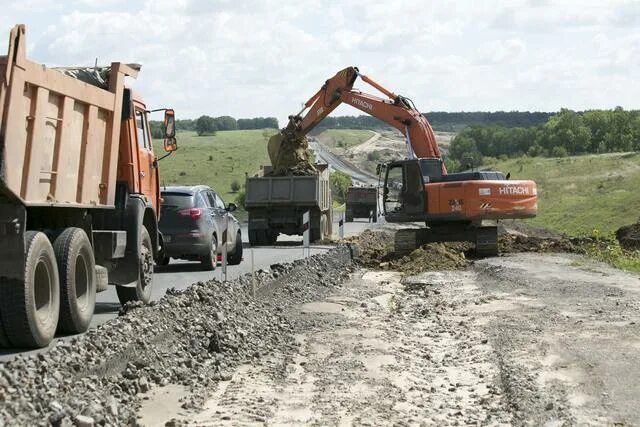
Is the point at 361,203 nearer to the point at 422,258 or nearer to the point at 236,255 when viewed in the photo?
the point at 422,258

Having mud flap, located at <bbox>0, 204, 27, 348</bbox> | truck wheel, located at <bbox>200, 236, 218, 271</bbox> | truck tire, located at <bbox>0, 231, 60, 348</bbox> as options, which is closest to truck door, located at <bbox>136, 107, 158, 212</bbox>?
truck tire, located at <bbox>0, 231, 60, 348</bbox>

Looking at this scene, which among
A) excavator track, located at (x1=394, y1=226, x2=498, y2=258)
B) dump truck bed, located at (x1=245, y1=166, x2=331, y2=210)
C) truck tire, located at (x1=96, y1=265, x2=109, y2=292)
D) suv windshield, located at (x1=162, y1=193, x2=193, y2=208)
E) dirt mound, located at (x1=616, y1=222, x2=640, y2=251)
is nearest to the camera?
truck tire, located at (x1=96, y1=265, x2=109, y2=292)

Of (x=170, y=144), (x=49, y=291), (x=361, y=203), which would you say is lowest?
(x=49, y=291)

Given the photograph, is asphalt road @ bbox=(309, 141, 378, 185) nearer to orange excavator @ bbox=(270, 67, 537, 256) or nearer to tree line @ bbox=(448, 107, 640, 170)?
tree line @ bbox=(448, 107, 640, 170)

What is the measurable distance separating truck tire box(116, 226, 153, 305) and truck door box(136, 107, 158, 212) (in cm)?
70

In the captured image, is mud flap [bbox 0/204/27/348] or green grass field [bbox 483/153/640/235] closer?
mud flap [bbox 0/204/27/348]

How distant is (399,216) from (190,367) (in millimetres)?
18124

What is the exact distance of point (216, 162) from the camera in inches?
4998

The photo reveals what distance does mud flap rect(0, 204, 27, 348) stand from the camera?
35.1 ft

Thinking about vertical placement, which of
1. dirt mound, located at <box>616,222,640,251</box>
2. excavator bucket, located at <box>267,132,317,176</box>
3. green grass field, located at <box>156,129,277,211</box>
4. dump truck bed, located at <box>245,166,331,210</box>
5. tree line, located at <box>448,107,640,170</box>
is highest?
tree line, located at <box>448,107,640,170</box>

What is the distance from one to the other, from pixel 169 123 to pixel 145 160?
30.4 inches

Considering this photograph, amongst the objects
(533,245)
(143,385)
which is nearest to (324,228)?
(533,245)

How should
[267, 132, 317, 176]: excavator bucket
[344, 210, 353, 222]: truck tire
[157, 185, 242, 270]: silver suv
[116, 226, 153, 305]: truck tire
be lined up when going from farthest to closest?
[344, 210, 353, 222]: truck tire, [267, 132, 317, 176]: excavator bucket, [157, 185, 242, 270]: silver suv, [116, 226, 153, 305]: truck tire

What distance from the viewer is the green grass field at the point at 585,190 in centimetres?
5834
